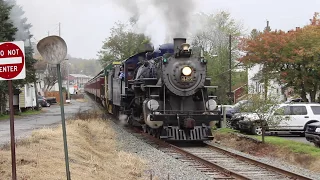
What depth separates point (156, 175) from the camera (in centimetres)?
972

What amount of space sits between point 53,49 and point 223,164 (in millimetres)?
5985

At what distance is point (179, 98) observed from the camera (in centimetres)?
1563

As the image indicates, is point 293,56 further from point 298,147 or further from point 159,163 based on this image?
point 159,163

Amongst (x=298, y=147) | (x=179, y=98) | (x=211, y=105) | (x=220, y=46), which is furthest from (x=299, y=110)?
(x=220, y=46)

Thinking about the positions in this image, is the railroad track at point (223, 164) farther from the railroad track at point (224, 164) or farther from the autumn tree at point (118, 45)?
the autumn tree at point (118, 45)

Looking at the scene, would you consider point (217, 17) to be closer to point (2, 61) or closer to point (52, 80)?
point (52, 80)

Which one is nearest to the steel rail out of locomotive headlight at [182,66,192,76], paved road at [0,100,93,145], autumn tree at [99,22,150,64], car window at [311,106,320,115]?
locomotive headlight at [182,66,192,76]

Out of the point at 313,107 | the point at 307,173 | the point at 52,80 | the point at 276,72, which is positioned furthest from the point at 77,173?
the point at 52,80

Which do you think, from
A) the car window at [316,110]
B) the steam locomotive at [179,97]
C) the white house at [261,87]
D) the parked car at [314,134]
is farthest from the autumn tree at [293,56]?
the steam locomotive at [179,97]

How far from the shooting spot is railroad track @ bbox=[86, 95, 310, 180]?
9.88 m

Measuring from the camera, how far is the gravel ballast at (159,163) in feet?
32.1

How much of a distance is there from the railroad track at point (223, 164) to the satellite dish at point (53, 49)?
14.7ft

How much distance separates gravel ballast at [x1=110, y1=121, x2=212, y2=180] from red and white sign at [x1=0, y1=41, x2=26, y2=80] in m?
3.91

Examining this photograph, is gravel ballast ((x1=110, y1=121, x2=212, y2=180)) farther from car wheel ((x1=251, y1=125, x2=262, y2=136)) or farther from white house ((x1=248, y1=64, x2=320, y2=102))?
car wheel ((x1=251, y1=125, x2=262, y2=136))
